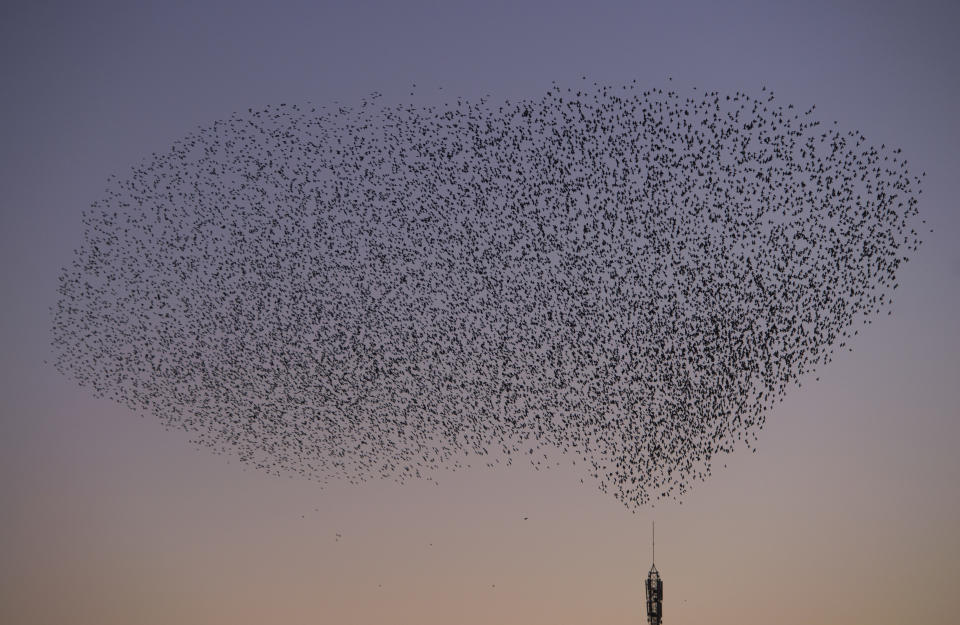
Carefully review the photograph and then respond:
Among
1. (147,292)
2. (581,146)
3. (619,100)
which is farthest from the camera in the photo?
(147,292)

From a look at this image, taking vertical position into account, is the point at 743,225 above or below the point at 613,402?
above

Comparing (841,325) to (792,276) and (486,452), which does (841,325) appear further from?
(486,452)

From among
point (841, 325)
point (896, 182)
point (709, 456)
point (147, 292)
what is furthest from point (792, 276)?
point (147, 292)

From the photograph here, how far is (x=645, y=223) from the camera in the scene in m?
32.4

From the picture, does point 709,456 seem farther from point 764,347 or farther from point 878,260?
point 878,260

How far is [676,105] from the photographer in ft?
102

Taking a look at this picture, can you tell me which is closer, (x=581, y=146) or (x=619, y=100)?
(x=619, y=100)

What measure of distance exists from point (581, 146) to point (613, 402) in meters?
8.16

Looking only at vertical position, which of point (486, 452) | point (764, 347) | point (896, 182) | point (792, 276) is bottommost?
point (486, 452)

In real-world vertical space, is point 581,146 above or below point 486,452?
above

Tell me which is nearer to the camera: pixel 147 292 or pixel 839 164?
pixel 839 164

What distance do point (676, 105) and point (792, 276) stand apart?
6.50 m

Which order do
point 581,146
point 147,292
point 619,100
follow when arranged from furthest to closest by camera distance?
point 147,292 < point 581,146 < point 619,100

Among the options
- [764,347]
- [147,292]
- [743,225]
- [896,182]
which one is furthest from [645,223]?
[147,292]
